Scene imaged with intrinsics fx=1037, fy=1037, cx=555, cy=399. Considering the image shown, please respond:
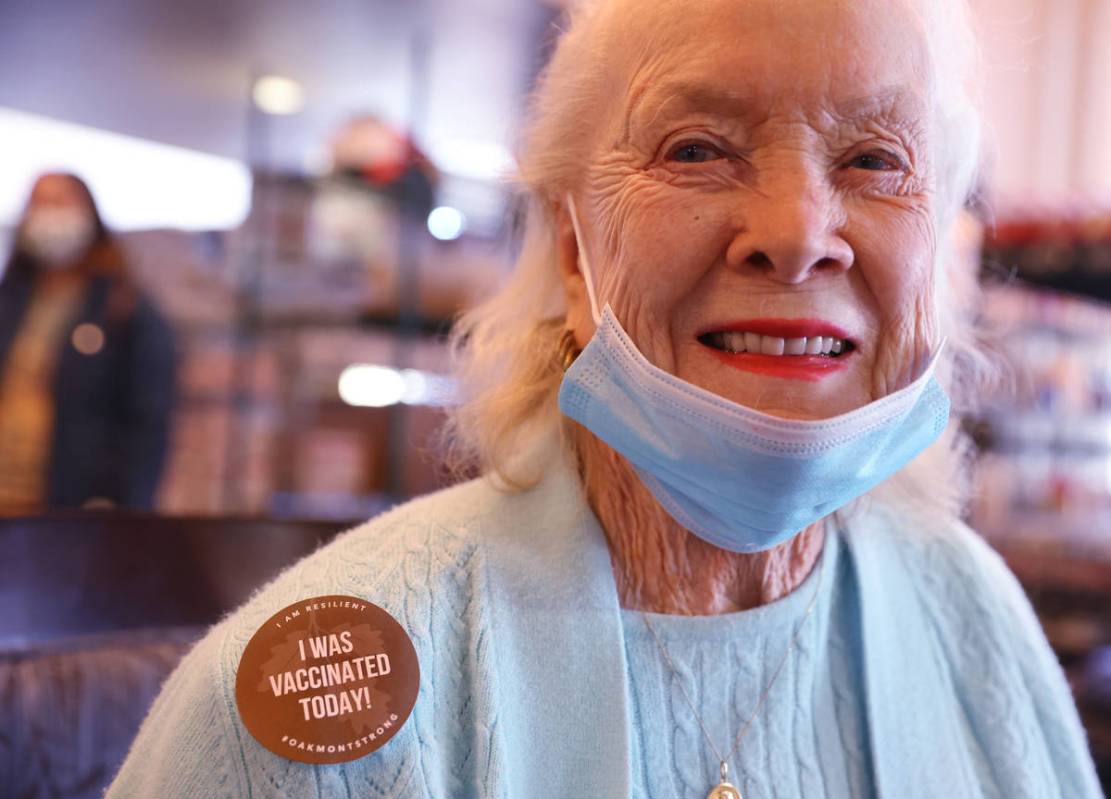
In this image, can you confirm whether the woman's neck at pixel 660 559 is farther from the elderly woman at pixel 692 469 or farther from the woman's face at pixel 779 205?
the woman's face at pixel 779 205

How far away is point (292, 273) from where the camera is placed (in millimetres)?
3285

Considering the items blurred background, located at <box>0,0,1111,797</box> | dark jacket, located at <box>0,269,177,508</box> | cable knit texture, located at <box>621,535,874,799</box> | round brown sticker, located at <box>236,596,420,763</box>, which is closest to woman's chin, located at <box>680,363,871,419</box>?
cable knit texture, located at <box>621,535,874,799</box>

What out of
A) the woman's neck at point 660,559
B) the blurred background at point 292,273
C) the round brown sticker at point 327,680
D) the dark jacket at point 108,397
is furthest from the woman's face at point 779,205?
the dark jacket at point 108,397

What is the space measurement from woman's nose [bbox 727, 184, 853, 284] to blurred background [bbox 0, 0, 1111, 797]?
143 centimetres

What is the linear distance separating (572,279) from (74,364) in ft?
6.76

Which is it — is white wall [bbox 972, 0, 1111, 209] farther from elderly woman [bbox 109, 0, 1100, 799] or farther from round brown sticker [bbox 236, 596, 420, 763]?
round brown sticker [bbox 236, 596, 420, 763]

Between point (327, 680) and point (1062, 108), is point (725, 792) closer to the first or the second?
point (327, 680)

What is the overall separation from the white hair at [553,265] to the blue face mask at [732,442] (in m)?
0.15

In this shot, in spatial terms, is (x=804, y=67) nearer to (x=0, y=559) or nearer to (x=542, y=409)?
(x=542, y=409)

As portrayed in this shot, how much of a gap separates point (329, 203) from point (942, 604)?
253cm

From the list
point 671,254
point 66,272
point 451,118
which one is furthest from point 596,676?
point 451,118

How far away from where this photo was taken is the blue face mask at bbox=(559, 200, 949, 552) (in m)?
0.83

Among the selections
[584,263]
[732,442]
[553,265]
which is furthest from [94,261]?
[732,442]

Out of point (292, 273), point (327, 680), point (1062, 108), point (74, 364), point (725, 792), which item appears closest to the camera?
point (327, 680)
